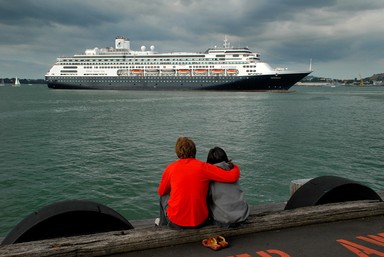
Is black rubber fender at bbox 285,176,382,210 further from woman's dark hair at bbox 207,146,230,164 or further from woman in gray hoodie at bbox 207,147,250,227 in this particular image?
woman's dark hair at bbox 207,146,230,164

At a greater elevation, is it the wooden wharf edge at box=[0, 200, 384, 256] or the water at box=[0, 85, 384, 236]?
the wooden wharf edge at box=[0, 200, 384, 256]

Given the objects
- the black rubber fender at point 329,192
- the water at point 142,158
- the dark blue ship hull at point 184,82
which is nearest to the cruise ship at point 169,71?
the dark blue ship hull at point 184,82

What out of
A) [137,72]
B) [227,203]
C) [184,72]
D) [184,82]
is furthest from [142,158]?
[137,72]

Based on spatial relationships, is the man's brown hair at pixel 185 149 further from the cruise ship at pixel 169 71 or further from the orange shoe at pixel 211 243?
the cruise ship at pixel 169 71

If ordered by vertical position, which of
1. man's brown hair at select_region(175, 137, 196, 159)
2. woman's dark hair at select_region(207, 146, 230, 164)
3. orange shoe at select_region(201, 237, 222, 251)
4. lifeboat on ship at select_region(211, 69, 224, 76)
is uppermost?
lifeboat on ship at select_region(211, 69, 224, 76)

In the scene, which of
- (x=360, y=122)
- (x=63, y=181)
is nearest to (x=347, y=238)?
(x=63, y=181)

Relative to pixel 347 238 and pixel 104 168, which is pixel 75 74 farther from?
pixel 347 238

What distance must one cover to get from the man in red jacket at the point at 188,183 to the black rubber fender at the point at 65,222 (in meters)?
0.65

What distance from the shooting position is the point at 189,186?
3.52 meters

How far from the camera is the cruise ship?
8638cm

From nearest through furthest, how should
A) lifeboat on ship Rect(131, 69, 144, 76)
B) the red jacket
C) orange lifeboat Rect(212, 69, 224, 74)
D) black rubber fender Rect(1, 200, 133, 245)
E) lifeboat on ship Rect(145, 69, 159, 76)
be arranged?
black rubber fender Rect(1, 200, 133, 245) → the red jacket → orange lifeboat Rect(212, 69, 224, 74) → lifeboat on ship Rect(145, 69, 159, 76) → lifeboat on ship Rect(131, 69, 144, 76)

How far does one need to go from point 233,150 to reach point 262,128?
8.90 m

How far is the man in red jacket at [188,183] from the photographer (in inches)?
139

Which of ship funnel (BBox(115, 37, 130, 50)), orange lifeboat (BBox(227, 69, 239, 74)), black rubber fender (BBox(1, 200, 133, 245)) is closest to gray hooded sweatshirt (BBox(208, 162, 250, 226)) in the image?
black rubber fender (BBox(1, 200, 133, 245))
